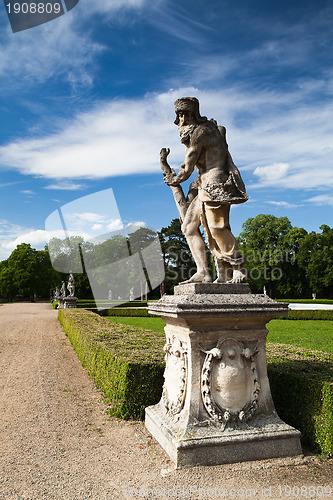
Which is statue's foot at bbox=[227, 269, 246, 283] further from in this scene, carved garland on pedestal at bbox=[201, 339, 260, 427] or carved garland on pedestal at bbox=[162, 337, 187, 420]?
carved garland on pedestal at bbox=[162, 337, 187, 420]

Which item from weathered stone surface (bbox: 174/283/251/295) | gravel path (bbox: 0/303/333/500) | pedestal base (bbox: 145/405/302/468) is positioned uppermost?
weathered stone surface (bbox: 174/283/251/295)

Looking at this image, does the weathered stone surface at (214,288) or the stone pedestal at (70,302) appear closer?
the weathered stone surface at (214,288)

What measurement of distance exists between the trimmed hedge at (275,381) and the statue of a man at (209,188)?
4.32 feet

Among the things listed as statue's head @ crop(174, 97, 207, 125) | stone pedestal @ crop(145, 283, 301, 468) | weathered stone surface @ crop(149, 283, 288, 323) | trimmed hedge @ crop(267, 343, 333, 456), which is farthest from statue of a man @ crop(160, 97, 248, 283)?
trimmed hedge @ crop(267, 343, 333, 456)

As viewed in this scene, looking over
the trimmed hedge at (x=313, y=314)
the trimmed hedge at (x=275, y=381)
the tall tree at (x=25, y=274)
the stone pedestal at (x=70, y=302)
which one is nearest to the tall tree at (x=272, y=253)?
the stone pedestal at (x=70, y=302)

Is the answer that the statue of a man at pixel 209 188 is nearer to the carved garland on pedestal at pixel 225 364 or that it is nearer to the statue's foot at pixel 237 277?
the statue's foot at pixel 237 277

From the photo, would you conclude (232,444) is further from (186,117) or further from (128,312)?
(128,312)

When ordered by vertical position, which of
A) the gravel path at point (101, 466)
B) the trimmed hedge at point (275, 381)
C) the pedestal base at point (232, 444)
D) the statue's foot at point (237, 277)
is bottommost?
the gravel path at point (101, 466)

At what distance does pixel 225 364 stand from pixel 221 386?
21cm

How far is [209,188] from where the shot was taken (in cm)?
446

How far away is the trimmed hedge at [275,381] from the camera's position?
395 centimetres

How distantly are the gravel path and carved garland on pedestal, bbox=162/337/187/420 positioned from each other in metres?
0.43

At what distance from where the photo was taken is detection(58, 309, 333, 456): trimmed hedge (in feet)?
13.0

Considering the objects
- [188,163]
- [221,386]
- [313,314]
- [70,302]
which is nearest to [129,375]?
[221,386]
